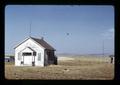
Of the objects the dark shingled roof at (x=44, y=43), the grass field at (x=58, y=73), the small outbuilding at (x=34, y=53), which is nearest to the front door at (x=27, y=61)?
the small outbuilding at (x=34, y=53)

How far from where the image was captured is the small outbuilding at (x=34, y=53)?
18906mm

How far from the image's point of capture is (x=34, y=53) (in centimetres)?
1925

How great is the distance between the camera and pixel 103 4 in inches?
123

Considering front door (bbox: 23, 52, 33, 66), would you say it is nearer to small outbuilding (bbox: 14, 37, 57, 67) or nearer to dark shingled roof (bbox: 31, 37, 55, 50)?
small outbuilding (bbox: 14, 37, 57, 67)

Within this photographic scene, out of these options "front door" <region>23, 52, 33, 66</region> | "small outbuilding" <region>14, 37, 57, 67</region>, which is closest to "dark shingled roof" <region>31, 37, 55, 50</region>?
"small outbuilding" <region>14, 37, 57, 67</region>

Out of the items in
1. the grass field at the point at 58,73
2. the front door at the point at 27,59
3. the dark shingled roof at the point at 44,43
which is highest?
the dark shingled roof at the point at 44,43

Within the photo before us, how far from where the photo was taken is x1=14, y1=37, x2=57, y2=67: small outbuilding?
744 inches

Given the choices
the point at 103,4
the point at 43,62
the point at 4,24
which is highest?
the point at 103,4

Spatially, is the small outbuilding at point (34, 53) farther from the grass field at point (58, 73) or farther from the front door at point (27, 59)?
the grass field at point (58, 73)

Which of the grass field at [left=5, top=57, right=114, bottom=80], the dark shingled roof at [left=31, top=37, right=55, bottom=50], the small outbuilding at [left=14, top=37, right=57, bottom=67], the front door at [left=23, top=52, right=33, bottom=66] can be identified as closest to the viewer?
the grass field at [left=5, top=57, right=114, bottom=80]

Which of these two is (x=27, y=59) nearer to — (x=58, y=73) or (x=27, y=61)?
(x=27, y=61)
